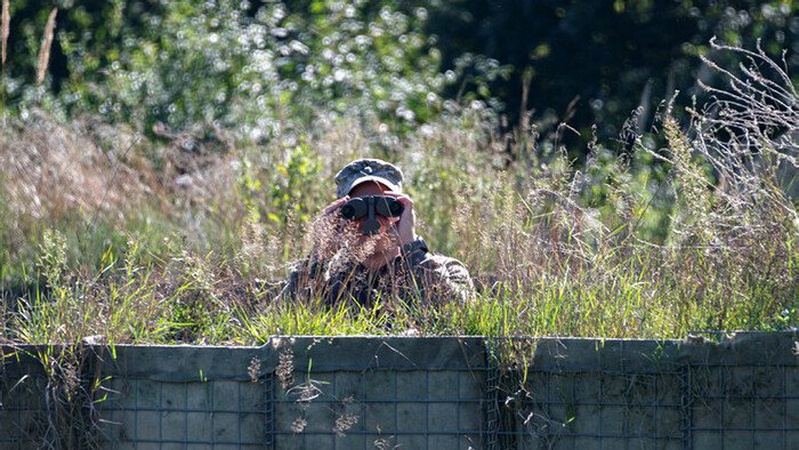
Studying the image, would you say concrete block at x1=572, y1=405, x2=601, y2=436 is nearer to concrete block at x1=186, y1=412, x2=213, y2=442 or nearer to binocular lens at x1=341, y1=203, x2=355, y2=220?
concrete block at x1=186, y1=412, x2=213, y2=442

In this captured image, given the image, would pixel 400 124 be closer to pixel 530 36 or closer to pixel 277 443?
pixel 530 36

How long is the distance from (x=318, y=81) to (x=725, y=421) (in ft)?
26.1

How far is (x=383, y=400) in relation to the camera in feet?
13.9

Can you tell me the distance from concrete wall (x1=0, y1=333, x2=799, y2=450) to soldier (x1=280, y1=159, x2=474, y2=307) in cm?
39

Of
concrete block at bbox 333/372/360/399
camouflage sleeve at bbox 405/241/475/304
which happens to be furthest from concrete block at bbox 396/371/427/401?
camouflage sleeve at bbox 405/241/475/304

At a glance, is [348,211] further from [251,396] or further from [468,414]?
[468,414]

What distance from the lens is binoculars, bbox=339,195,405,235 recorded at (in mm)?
5012

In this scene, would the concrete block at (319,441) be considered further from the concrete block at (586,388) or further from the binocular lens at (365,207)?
the binocular lens at (365,207)

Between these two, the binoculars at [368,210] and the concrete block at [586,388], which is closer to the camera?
the concrete block at [586,388]

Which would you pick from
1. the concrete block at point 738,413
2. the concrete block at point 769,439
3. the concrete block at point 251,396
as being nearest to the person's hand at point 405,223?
the concrete block at point 251,396

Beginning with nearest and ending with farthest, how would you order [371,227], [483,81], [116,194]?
[371,227]
[116,194]
[483,81]

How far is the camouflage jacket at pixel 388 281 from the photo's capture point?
4664 millimetres

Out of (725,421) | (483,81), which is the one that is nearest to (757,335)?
(725,421)

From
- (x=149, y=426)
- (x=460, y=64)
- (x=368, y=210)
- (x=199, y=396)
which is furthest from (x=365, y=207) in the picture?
(x=460, y=64)
